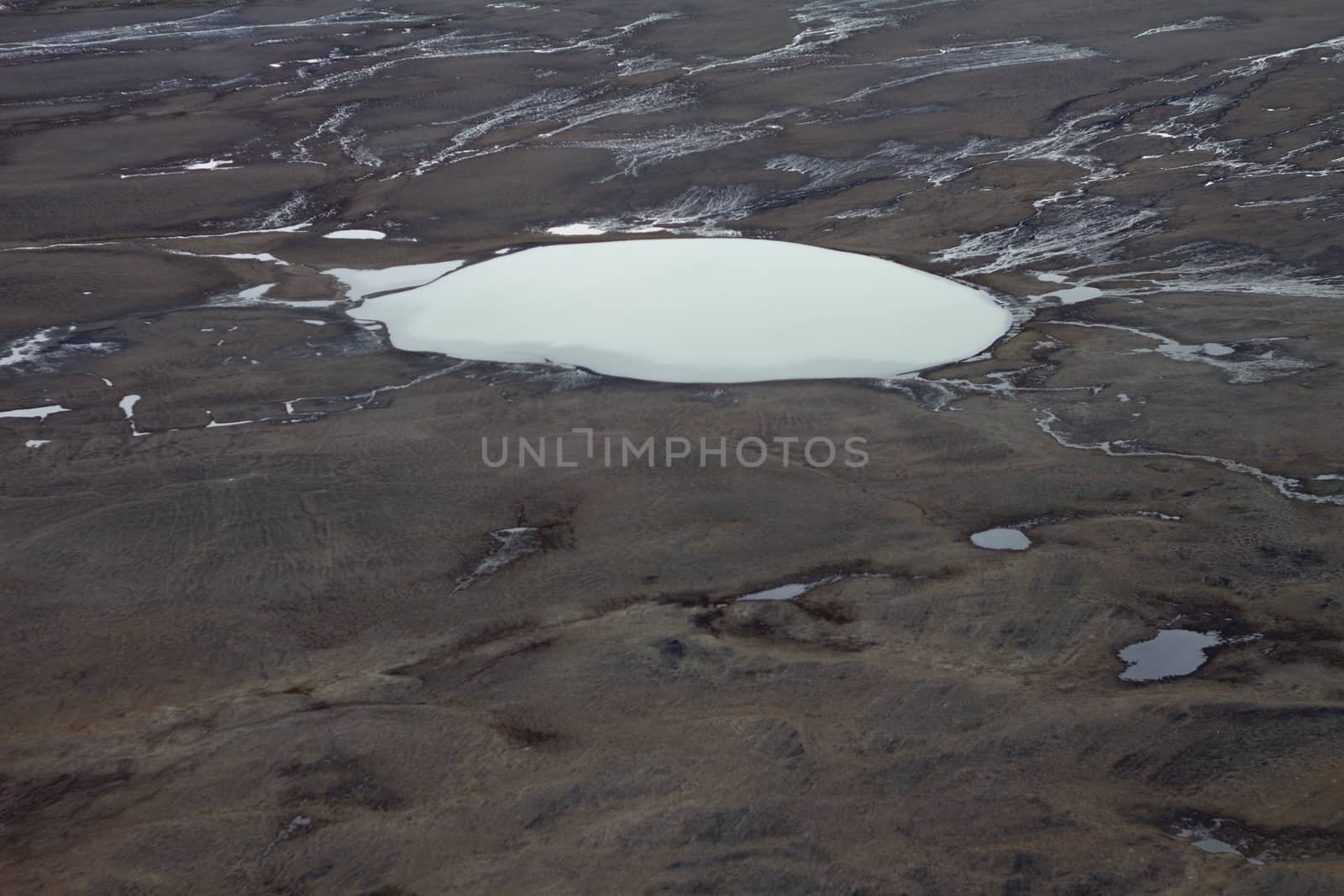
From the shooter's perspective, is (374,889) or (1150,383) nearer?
(374,889)

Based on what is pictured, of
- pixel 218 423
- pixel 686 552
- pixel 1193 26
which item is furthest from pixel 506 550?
pixel 1193 26

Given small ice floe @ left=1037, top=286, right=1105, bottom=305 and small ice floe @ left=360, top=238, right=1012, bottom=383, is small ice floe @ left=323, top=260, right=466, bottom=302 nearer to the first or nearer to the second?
small ice floe @ left=360, top=238, right=1012, bottom=383

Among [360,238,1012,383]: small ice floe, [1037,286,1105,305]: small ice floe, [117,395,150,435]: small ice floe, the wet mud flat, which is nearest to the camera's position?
the wet mud flat

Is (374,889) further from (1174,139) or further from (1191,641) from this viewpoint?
(1174,139)

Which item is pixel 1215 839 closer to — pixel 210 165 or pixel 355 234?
pixel 355 234

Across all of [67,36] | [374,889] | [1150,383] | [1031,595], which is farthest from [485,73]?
[374,889]

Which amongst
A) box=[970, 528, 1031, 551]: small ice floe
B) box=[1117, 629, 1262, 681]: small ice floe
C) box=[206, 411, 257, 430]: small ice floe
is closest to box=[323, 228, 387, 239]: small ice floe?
box=[206, 411, 257, 430]: small ice floe
